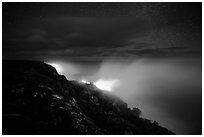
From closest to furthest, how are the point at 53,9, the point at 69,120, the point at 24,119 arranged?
the point at 53,9 < the point at 24,119 < the point at 69,120

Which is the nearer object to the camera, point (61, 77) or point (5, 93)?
point (5, 93)

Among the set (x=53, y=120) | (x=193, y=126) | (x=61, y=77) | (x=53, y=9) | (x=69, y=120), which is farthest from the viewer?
(x=193, y=126)

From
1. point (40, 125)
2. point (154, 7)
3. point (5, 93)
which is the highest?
point (154, 7)

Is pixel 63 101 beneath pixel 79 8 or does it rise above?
beneath

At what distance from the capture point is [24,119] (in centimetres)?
1702

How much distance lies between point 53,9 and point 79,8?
2168 mm

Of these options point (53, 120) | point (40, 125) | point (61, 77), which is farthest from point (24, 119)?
point (61, 77)

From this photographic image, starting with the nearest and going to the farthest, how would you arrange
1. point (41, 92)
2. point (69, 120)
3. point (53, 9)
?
1. point (53, 9)
2. point (69, 120)
3. point (41, 92)

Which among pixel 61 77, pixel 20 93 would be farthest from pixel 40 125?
pixel 61 77

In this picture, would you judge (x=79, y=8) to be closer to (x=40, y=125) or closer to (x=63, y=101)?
(x=40, y=125)

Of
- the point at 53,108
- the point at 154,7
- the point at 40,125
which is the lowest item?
the point at 40,125

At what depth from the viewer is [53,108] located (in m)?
21.6

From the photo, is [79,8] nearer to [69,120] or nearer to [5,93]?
[69,120]

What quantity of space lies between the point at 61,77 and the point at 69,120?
18121mm
